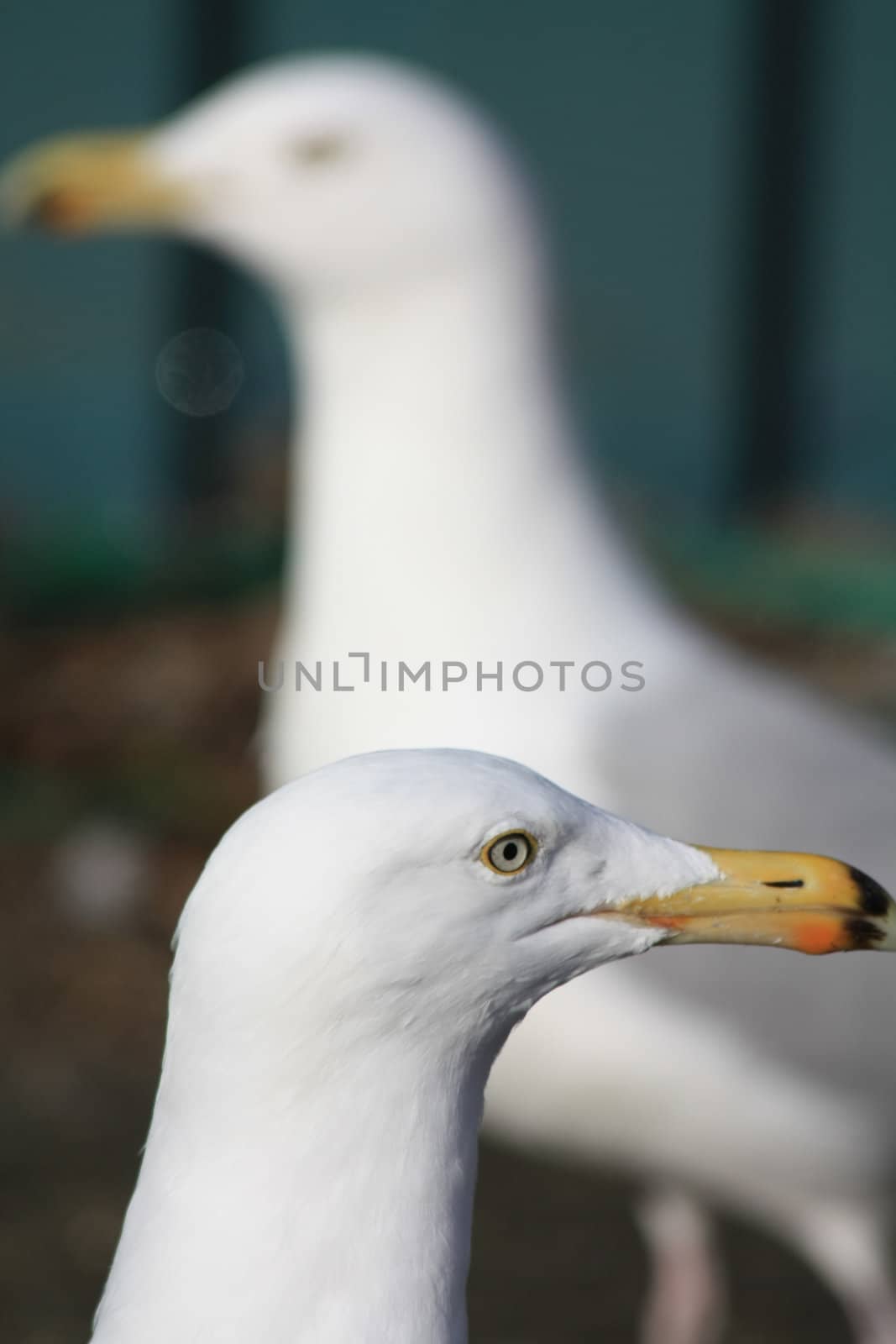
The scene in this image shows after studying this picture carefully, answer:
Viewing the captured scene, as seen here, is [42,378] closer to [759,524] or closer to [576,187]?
[576,187]

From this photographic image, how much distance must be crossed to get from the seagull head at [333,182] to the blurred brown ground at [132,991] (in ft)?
4.07

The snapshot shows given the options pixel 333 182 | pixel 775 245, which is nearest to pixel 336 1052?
pixel 333 182

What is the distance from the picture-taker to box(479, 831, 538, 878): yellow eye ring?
1.02 m

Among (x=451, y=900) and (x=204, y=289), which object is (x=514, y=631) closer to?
(x=451, y=900)

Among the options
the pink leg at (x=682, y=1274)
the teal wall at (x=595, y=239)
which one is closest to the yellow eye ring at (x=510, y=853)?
the pink leg at (x=682, y=1274)

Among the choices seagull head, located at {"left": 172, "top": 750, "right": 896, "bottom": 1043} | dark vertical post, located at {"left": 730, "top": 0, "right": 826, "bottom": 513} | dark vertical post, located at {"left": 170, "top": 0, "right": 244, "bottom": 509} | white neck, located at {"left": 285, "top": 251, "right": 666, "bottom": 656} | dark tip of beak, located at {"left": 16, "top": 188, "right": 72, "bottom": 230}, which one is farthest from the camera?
dark vertical post, located at {"left": 730, "top": 0, "right": 826, "bottom": 513}

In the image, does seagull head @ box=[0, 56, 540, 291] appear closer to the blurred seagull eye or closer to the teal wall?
the blurred seagull eye

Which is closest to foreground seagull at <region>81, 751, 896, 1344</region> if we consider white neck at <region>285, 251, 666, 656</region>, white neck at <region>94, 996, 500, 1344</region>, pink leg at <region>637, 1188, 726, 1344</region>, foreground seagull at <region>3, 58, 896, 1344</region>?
white neck at <region>94, 996, 500, 1344</region>

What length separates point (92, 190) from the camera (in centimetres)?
215

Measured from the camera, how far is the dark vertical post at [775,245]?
500cm

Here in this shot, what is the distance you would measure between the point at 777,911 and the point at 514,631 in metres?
0.92

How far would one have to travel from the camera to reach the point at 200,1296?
998mm

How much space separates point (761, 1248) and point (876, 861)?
116 centimetres

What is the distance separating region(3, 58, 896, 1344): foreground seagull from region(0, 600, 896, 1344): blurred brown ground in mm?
595
